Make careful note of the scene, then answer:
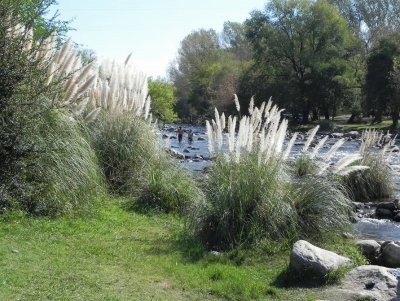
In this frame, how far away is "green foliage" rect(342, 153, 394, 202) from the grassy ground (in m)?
7.06

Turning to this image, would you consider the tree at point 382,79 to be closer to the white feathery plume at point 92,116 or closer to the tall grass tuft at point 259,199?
the white feathery plume at point 92,116

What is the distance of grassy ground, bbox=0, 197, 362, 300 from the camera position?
4.79 m

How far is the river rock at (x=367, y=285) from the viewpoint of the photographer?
17.3 feet

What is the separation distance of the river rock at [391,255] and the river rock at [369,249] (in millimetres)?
91

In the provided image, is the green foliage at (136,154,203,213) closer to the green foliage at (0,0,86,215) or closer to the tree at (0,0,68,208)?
the green foliage at (0,0,86,215)

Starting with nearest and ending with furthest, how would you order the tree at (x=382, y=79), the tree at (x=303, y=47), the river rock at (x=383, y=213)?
the river rock at (x=383, y=213) < the tree at (x=382, y=79) < the tree at (x=303, y=47)

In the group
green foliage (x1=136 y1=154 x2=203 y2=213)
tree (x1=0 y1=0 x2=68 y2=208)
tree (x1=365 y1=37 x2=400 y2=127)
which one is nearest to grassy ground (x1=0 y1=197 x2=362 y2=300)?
tree (x1=0 y1=0 x2=68 y2=208)

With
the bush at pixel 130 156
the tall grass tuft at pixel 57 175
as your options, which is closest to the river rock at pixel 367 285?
the tall grass tuft at pixel 57 175

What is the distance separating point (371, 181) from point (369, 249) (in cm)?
661


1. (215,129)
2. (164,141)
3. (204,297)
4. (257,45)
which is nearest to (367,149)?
(164,141)

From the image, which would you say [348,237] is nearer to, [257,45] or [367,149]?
[367,149]

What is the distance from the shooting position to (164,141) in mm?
10867

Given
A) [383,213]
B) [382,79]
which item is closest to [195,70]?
[382,79]

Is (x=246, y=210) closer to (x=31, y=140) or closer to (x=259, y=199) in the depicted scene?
(x=259, y=199)
